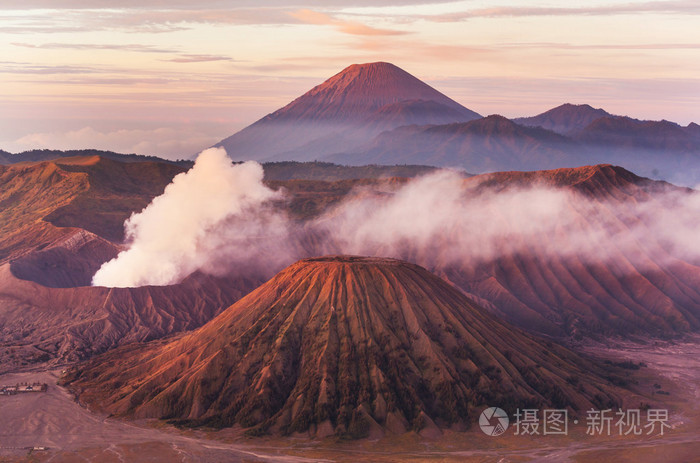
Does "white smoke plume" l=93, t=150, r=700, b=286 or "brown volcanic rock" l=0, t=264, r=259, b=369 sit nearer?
"brown volcanic rock" l=0, t=264, r=259, b=369

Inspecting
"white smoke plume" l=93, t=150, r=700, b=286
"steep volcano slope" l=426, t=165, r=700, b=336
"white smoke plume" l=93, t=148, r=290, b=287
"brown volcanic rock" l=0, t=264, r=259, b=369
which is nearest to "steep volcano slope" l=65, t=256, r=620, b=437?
"brown volcanic rock" l=0, t=264, r=259, b=369

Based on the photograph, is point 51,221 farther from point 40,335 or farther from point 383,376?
point 383,376

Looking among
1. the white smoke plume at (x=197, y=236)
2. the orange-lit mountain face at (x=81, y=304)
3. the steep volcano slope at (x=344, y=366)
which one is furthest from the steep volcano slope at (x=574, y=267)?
the steep volcano slope at (x=344, y=366)

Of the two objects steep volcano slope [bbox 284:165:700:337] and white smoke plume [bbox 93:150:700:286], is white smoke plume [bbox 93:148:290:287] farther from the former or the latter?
steep volcano slope [bbox 284:165:700:337]

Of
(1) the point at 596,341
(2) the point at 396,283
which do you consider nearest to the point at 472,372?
(2) the point at 396,283

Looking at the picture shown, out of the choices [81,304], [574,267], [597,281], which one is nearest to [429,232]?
[574,267]
